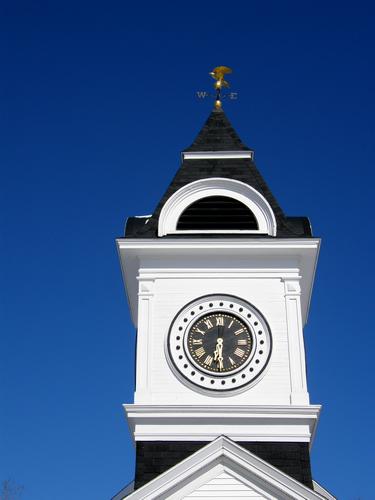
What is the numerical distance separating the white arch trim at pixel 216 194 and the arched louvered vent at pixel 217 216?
94 millimetres

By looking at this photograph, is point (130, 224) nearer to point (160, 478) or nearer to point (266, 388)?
point (266, 388)

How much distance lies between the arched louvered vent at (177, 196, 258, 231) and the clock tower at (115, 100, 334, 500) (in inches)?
0.9

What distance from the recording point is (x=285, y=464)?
621 inches

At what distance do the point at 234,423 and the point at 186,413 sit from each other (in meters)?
0.95

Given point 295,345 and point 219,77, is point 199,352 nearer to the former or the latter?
point 295,345

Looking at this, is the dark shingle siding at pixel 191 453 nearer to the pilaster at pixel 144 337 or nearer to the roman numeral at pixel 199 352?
the pilaster at pixel 144 337

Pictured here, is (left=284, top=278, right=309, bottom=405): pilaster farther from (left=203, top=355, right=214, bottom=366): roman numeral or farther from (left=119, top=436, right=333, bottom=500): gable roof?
(left=119, top=436, right=333, bottom=500): gable roof

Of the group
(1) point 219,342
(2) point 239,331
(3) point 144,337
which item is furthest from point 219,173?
(3) point 144,337

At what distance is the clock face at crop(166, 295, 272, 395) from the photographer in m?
16.7

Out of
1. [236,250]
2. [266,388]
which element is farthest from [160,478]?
[236,250]

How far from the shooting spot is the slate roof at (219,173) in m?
18.4

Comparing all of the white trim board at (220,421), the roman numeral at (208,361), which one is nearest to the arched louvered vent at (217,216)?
the roman numeral at (208,361)

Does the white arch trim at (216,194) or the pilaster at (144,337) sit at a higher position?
the white arch trim at (216,194)

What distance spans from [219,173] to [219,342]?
4.35m
